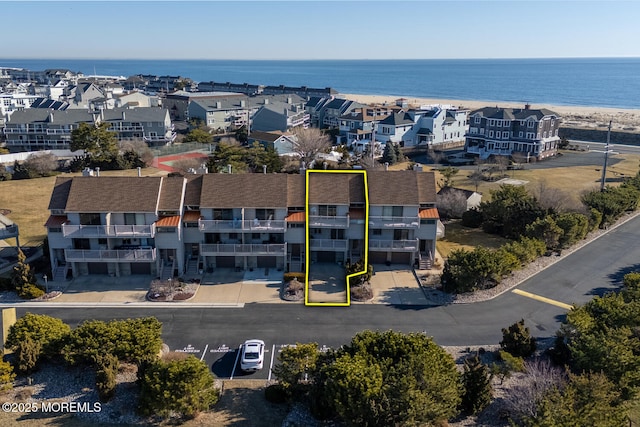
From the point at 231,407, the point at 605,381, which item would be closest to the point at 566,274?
the point at 605,381

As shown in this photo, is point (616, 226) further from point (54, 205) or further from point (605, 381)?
point (54, 205)

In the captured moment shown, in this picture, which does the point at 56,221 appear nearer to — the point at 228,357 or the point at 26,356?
the point at 26,356

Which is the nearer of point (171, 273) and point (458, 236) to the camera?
point (171, 273)

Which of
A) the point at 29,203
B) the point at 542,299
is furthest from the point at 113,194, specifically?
the point at 542,299

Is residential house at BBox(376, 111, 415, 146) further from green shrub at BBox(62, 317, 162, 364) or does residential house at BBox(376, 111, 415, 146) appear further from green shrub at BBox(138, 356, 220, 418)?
green shrub at BBox(138, 356, 220, 418)

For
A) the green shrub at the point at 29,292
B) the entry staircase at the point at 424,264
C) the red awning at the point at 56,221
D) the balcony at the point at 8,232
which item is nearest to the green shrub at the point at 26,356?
the green shrub at the point at 29,292

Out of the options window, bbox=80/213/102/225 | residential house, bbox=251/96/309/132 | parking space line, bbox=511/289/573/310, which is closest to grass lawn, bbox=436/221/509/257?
parking space line, bbox=511/289/573/310
